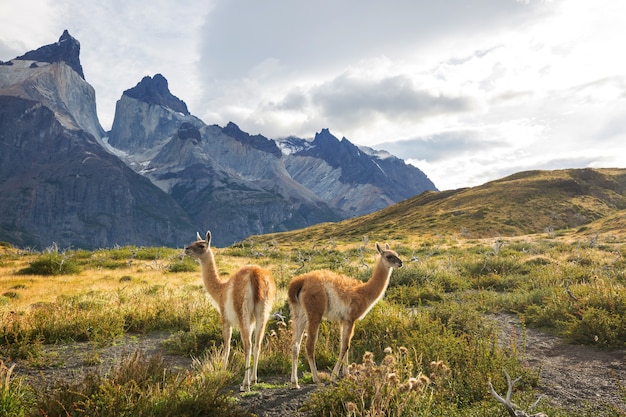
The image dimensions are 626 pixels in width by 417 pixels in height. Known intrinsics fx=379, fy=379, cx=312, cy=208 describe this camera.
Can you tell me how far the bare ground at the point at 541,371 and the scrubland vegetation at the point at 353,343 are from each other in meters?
0.22

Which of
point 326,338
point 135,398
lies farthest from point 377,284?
point 135,398

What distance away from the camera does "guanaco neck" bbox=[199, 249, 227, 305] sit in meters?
7.66

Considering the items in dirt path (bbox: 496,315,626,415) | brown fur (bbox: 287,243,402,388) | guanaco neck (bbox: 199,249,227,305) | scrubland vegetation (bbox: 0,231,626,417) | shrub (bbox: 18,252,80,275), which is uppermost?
shrub (bbox: 18,252,80,275)

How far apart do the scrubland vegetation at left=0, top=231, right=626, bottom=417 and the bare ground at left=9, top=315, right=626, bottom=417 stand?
0.71ft

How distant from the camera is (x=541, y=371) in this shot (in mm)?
7203

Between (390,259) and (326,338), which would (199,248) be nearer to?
(326,338)

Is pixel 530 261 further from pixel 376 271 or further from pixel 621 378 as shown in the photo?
pixel 376 271

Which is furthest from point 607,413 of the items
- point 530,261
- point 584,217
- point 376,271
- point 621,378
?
point 584,217

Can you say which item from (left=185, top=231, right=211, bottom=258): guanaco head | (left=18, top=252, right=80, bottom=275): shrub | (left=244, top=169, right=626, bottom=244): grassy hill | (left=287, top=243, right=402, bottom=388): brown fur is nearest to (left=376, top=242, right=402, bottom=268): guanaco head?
(left=287, top=243, right=402, bottom=388): brown fur

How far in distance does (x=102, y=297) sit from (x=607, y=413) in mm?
15425

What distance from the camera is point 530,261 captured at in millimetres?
20688

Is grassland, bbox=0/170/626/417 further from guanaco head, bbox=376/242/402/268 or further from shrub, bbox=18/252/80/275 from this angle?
guanaco head, bbox=376/242/402/268

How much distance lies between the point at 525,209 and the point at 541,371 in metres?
73.2

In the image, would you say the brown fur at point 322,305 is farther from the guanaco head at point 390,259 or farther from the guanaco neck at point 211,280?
the guanaco neck at point 211,280
